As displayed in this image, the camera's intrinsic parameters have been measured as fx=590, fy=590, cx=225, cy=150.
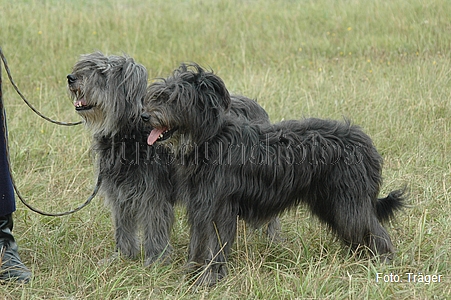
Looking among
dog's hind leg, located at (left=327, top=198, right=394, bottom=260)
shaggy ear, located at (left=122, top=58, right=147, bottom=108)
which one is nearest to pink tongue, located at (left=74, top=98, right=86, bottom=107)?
shaggy ear, located at (left=122, top=58, right=147, bottom=108)

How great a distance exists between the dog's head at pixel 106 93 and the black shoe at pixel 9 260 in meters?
0.84

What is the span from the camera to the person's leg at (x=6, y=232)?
361cm

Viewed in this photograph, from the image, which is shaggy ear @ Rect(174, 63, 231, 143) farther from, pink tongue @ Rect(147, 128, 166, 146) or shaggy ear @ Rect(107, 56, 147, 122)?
shaggy ear @ Rect(107, 56, 147, 122)

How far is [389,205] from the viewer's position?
3.90 meters

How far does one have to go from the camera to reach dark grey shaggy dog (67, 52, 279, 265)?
3.84 m

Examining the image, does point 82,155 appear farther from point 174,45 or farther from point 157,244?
point 174,45

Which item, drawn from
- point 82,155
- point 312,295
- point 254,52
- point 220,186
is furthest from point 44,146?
point 254,52

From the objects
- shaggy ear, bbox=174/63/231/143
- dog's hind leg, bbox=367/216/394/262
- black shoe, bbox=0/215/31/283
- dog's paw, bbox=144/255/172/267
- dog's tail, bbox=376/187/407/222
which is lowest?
dog's paw, bbox=144/255/172/267

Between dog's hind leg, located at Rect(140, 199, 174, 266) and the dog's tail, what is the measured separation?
54.8 inches

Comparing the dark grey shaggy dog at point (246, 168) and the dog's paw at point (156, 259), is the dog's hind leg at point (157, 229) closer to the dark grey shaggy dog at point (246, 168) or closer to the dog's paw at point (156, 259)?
the dog's paw at point (156, 259)

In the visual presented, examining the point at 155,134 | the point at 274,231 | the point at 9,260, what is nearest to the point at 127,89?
the point at 155,134

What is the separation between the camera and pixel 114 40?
30.6ft

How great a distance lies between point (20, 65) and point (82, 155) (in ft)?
11.5

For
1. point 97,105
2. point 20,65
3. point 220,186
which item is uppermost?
point 97,105
